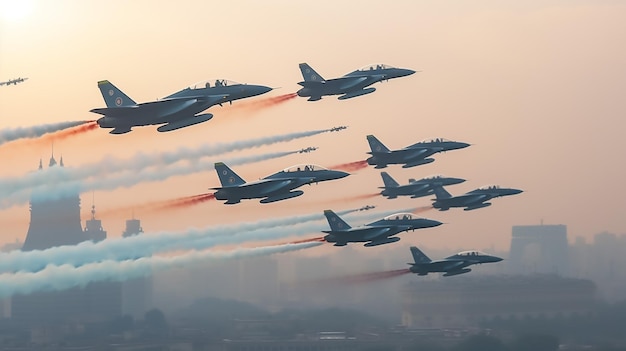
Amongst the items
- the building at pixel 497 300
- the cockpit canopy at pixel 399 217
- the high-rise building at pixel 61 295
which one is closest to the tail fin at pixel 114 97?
the cockpit canopy at pixel 399 217

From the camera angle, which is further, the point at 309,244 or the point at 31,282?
the point at 309,244

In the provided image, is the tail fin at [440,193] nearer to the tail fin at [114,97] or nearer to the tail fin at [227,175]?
the tail fin at [227,175]

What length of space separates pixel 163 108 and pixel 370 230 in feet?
85.9

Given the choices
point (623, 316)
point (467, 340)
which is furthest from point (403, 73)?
point (623, 316)

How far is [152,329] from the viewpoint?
5605 inches

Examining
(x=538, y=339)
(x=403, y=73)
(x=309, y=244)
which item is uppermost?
(x=403, y=73)

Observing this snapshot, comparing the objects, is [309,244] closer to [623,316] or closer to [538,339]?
[538,339]

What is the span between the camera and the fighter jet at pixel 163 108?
305 ft

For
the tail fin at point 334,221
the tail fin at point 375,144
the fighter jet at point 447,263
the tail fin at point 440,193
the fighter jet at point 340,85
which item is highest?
the fighter jet at point 340,85

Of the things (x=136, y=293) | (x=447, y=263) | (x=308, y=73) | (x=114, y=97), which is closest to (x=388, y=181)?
(x=447, y=263)

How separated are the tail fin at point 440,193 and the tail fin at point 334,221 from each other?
74.9 feet

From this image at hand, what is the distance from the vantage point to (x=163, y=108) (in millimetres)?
93312

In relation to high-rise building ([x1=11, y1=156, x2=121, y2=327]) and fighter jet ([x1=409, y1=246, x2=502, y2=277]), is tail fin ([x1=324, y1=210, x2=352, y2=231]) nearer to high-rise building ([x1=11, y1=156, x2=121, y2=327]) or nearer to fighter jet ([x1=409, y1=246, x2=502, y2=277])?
fighter jet ([x1=409, y1=246, x2=502, y2=277])

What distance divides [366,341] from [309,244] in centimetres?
1432
